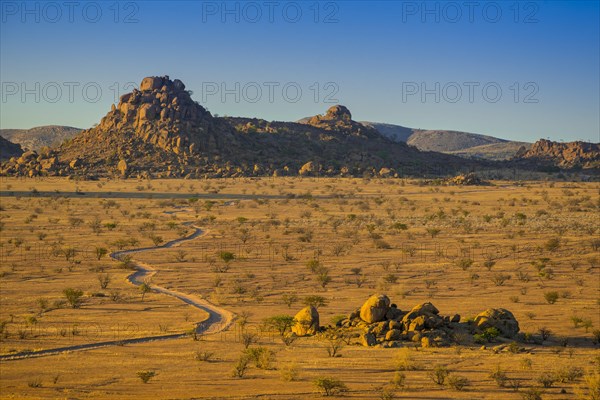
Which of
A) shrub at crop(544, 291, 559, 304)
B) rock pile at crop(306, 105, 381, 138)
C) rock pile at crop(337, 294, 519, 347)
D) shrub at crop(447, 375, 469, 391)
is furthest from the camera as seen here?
rock pile at crop(306, 105, 381, 138)

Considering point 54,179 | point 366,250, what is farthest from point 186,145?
point 366,250

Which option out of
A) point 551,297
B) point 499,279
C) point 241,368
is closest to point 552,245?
point 499,279

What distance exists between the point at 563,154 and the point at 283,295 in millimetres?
121085

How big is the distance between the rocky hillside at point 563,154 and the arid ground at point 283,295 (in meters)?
76.9

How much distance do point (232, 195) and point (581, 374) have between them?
177 ft

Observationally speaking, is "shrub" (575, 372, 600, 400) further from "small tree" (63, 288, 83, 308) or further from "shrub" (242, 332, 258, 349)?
"small tree" (63, 288, 83, 308)

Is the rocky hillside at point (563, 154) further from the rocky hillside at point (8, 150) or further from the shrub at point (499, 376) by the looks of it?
the shrub at point (499, 376)

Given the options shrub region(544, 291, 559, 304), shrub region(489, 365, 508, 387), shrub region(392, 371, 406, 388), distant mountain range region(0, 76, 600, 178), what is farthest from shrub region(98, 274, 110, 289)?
distant mountain range region(0, 76, 600, 178)

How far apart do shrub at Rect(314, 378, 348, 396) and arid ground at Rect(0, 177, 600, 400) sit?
0.15 meters

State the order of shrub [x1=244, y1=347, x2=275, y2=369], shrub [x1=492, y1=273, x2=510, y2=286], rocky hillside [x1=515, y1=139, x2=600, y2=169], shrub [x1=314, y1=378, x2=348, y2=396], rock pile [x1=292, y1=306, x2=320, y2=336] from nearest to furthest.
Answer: shrub [x1=314, y1=378, x2=348, y2=396]
shrub [x1=244, y1=347, x2=275, y2=369]
rock pile [x1=292, y1=306, x2=320, y2=336]
shrub [x1=492, y1=273, x2=510, y2=286]
rocky hillside [x1=515, y1=139, x2=600, y2=169]

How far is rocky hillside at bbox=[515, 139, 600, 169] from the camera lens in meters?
122

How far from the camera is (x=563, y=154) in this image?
13150 centimetres

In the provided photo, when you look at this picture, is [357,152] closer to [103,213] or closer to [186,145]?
[186,145]

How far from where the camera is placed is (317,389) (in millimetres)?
12055
